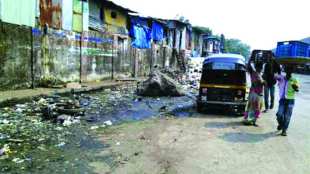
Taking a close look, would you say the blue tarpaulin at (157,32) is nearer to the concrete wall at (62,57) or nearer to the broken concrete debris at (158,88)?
the concrete wall at (62,57)

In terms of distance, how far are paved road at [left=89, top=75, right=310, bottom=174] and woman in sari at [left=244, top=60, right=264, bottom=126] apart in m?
0.30

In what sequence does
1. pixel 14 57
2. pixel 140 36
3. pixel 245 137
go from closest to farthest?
pixel 245 137 → pixel 14 57 → pixel 140 36

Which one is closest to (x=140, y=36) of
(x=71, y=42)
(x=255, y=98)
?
(x=71, y=42)

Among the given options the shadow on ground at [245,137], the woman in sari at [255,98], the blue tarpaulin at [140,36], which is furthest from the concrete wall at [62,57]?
the woman in sari at [255,98]

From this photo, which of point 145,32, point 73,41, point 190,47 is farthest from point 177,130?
point 190,47

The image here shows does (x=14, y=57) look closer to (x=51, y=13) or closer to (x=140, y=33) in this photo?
(x=51, y=13)

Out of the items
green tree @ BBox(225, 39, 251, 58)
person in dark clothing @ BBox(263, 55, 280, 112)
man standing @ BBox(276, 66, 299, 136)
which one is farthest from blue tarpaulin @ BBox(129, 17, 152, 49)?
green tree @ BBox(225, 39, 251, 58)

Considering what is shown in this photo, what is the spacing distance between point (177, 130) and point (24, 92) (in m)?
5.92

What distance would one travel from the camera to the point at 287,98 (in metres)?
9.75

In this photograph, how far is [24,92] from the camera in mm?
13008

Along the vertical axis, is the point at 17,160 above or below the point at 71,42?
below

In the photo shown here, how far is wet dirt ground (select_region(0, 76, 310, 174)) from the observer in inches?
258

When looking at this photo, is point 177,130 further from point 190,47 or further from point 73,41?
point 190,47

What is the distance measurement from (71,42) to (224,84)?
783 cm
